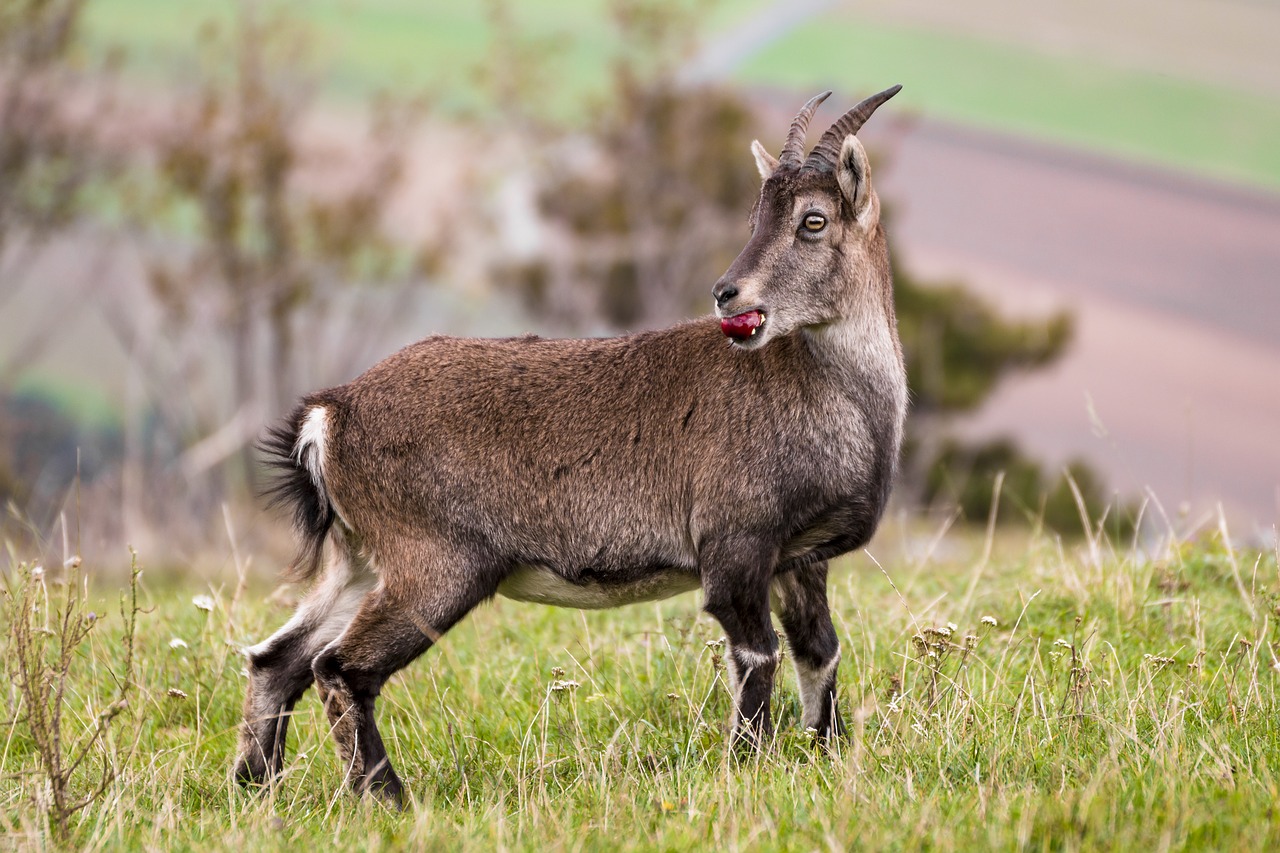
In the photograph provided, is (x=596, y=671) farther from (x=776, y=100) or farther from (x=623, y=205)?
(x=776, y=100)

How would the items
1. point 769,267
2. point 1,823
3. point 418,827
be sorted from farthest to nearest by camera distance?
point 769,267 < point 1,823 < point 418,827

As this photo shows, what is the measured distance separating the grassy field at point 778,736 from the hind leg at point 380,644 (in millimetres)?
180

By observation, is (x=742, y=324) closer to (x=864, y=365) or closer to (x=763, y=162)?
(x=864, y=365)

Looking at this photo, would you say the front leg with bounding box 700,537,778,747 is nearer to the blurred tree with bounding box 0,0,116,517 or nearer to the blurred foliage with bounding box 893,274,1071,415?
the blurred tree with bounding box 0,0,116,517

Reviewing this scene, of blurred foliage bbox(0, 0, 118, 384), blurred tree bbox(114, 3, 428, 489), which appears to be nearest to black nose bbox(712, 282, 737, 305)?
blurred tree bbox(114, 3, 428, 489)

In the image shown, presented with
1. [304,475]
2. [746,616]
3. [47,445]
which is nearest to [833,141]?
[746,616]

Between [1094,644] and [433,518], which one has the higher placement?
[433,518]

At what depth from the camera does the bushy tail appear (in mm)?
5637

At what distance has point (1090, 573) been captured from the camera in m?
6.93

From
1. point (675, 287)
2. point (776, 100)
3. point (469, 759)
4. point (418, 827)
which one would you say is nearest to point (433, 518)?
point (469, 759)

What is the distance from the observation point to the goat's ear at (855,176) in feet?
17.6

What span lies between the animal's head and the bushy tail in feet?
5.52

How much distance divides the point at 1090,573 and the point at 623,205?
80.7 ft

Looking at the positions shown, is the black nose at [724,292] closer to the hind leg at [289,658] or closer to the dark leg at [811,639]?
the dark leg at [811,639]
